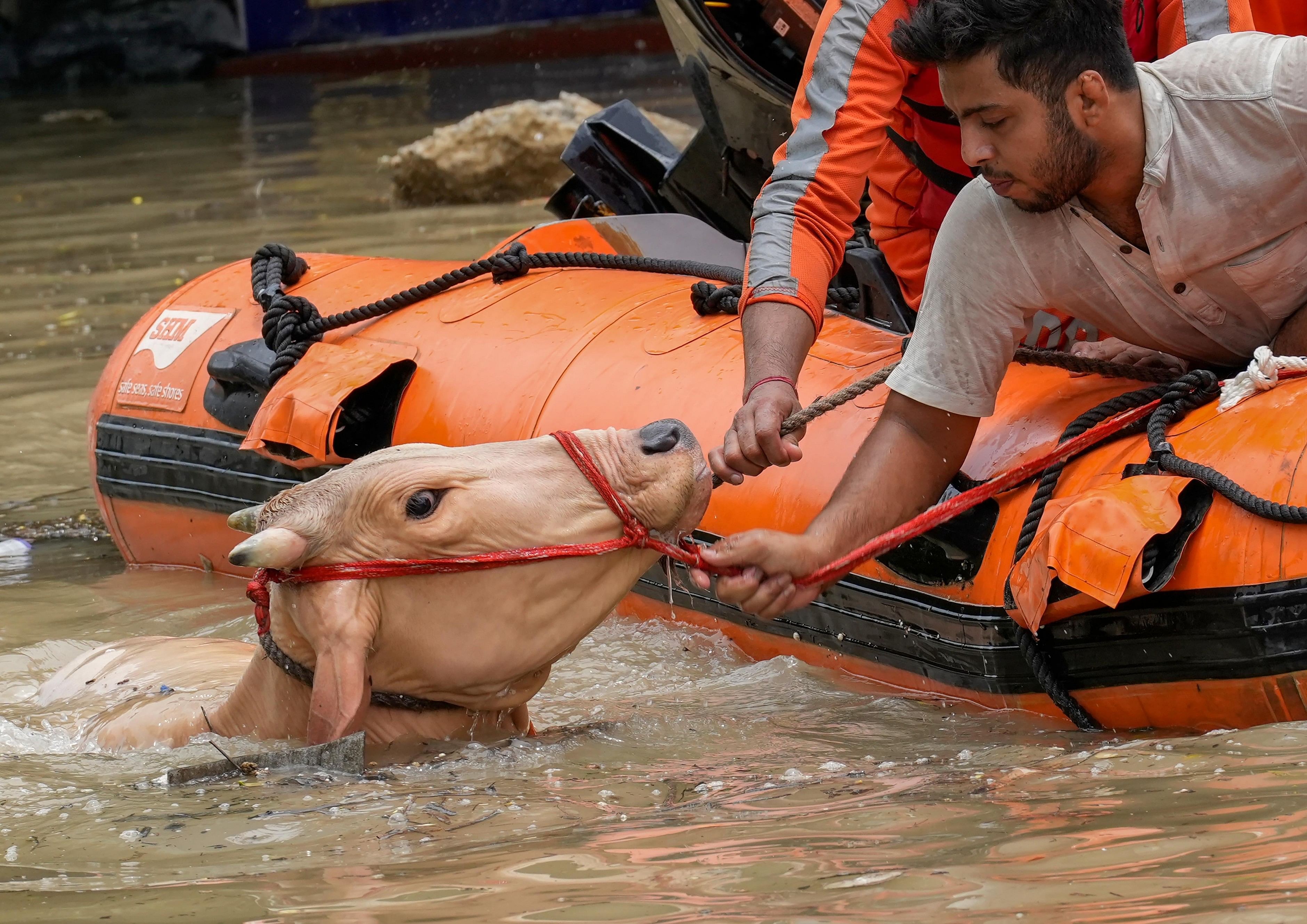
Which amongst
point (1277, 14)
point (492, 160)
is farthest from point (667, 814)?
point (492, 160)

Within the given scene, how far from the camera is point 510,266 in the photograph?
17.1 feet

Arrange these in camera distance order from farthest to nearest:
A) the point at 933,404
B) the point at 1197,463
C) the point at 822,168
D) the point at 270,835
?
the point at 822,168
the point at 933,404
the point at 1197,463
the point at 270,835

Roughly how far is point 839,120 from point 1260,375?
4.12 ft

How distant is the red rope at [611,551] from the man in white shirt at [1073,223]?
6cm

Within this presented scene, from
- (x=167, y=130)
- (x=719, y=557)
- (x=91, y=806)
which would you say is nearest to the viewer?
(x=91, y=806)

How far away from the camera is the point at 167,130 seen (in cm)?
1817

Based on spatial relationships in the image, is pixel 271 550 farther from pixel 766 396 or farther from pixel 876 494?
pixel 876 494

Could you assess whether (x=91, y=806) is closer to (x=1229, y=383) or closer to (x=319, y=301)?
(x=1229, y=383)

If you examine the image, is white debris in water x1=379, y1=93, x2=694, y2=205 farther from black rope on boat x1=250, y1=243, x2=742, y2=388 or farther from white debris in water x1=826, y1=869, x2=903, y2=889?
white debris in water x1=826, y1=869, x2=903, y2=889

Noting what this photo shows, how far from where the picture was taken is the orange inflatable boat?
3070mm

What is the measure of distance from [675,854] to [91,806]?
1.22 meters

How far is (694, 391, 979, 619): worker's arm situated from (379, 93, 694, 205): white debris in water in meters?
8.77

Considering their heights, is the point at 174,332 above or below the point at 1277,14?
below

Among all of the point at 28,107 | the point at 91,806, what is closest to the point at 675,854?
the point at 91,806
